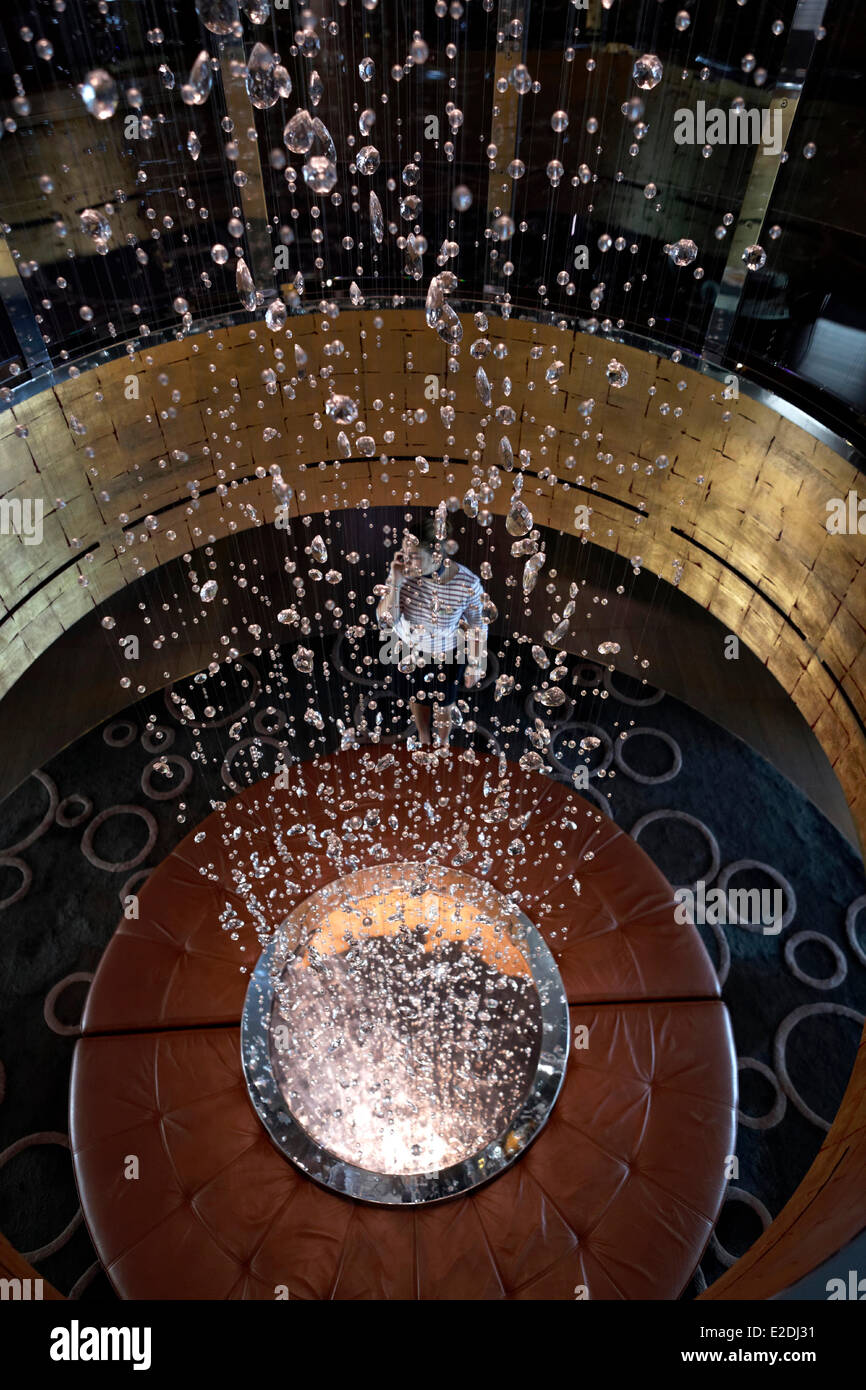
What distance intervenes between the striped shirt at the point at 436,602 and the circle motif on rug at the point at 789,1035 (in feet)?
8.94

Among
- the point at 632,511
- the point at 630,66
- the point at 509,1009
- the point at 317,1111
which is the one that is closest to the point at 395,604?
the point at 632,511

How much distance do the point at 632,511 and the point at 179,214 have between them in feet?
9.53

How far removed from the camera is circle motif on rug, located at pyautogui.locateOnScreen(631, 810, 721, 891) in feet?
17.6

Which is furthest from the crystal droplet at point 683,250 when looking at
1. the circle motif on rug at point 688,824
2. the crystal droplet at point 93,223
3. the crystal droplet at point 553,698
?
the circle motif on rug at point 688,824

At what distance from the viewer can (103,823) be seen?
18.2ft

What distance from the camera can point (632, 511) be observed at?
5262 mm

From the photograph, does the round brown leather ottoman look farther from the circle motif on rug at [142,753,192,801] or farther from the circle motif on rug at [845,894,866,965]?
the circle motif on rug at [845,894,866,965]

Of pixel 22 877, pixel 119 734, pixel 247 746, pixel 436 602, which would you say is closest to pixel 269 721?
pixel 247 746

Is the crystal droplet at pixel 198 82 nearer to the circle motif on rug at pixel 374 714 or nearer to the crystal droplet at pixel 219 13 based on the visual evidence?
the crystal droplet at pixel 219 13

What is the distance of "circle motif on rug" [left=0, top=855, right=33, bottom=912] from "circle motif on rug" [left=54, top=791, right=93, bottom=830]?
1.02 feet

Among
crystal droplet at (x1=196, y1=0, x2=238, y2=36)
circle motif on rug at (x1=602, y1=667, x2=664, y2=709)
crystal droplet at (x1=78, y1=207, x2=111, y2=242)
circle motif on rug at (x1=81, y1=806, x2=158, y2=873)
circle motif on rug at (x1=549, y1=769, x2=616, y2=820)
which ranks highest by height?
crystal droplet at (x1=78, y1=207, x2=111, y2=242)

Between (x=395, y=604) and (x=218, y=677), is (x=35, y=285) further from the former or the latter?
(x=218, y=677)

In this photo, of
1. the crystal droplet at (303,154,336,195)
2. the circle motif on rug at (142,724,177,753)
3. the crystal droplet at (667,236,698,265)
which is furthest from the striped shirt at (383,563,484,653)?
the crystal droplet at (303,154,336,195)

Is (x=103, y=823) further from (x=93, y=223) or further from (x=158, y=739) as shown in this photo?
(x=93, y=223)
